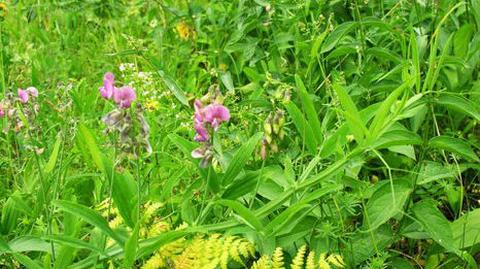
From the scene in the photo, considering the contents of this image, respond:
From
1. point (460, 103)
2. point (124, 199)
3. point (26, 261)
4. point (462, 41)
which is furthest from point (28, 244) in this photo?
point (462, 41)

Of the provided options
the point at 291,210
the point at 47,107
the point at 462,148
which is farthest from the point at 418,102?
the point at 47,107

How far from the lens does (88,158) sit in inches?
77.5

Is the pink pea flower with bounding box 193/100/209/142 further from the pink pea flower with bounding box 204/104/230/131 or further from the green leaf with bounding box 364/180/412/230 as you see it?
the green leaf with bounding box 364/180/412/230

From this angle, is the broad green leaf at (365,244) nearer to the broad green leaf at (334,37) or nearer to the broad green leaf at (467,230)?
the broad green leaf at (467,230)

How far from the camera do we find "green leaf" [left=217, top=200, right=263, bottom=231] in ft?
4.97

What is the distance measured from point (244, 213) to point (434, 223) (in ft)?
1.92

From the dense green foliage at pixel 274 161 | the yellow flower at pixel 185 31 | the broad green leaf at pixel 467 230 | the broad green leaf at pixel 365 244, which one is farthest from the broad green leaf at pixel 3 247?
the yellow flower at pixel 185 31

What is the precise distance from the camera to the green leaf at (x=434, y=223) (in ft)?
6.06

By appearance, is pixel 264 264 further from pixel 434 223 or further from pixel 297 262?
pixel 434 223

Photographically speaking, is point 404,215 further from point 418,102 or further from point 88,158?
point 88,158

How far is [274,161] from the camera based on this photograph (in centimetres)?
205

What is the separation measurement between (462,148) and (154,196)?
2.58 ft

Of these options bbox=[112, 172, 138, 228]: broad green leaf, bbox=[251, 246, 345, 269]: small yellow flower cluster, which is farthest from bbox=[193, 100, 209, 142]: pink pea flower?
bbox=[251, 246, 345, 269]: small yellow flower cluster

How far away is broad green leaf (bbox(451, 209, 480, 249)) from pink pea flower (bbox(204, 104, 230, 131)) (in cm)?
81
